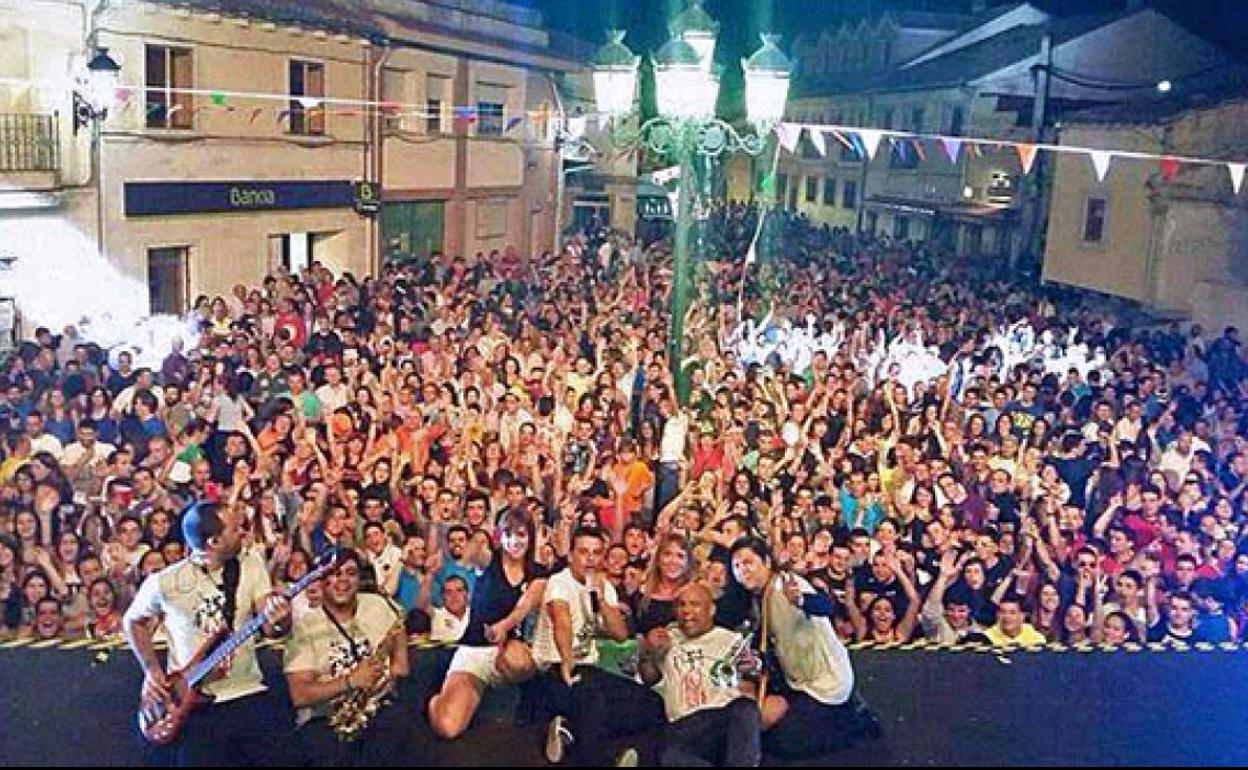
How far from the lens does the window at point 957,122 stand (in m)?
32.6

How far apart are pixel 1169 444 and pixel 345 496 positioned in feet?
20.7

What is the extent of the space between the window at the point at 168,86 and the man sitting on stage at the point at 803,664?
1243cm

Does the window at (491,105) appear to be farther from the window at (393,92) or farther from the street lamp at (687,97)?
the street lamp at (687,97)

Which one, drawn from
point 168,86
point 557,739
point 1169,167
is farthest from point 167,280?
point 1169,167

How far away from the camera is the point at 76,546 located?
6.84 meters

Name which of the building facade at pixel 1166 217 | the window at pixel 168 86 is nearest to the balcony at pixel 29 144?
the window at pixel 168 86

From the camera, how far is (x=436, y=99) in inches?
898

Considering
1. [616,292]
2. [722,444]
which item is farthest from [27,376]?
[616,292]

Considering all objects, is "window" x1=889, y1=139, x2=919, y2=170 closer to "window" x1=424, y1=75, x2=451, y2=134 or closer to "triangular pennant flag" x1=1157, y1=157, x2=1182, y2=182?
"window" x1=424, y1=75, x2=451, y2=134

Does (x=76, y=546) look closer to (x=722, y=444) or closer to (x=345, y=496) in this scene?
(x=345, y=496)

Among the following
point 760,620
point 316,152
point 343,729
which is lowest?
point 343,729

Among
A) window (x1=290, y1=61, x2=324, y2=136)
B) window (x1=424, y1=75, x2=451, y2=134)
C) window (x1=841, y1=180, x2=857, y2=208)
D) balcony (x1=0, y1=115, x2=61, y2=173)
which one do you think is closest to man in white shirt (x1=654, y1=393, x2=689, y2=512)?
balcony (x1=0, y1=115, x2=61, y2=173)

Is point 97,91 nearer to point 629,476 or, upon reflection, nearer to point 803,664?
point 629,476

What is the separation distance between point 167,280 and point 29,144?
313 cm
